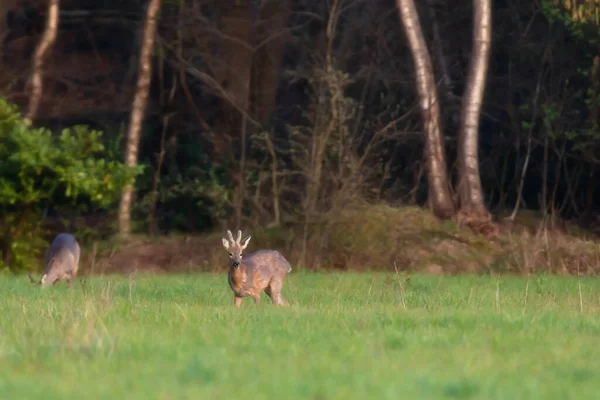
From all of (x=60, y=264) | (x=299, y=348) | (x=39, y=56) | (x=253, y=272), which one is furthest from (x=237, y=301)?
(x=39, y=56)

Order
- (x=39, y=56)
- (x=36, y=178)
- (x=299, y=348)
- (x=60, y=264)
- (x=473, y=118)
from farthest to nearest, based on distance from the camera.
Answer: (x=473, y=118) → (x=39, y=56) → (x=36, y=178) → (x=60, y=264) → (x=299, y=348)

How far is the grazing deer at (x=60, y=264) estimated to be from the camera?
19516 millimetres

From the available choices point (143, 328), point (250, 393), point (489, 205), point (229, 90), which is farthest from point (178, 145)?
point (250, 393)

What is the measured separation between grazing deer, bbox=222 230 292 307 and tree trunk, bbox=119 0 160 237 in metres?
12.9

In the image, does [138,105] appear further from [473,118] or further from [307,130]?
[473,118]

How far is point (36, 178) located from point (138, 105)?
5.05m

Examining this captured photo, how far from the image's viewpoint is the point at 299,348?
1022 centimetres

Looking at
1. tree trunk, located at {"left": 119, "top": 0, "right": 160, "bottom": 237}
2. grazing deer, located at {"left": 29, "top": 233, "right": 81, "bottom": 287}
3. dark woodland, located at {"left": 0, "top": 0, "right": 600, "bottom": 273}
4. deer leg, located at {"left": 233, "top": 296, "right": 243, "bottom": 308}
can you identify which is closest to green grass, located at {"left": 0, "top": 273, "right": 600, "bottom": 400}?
deer leg, located at {"left": 233, "top": 296, "right": 243, "bottom": 308}

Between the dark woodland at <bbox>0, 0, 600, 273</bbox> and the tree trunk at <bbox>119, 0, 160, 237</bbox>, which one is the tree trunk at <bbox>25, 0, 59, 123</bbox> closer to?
the dark woodland at <bbox>0, 0, 600, 273</bbox>

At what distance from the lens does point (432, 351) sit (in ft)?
33.4

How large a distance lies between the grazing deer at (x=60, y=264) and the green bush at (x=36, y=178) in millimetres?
3372

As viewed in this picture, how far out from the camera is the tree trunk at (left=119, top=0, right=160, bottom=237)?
92.7 ft

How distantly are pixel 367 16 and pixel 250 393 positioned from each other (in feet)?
85.3

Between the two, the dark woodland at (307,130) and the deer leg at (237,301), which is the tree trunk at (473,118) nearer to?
the dark woodland at (307,130)
